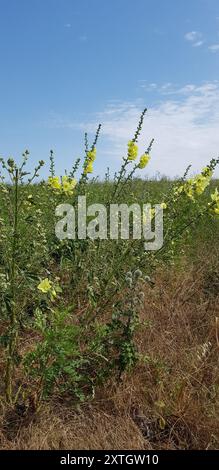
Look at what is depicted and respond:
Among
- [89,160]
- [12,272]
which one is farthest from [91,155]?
[12,272]

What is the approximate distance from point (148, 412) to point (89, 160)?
224 cm

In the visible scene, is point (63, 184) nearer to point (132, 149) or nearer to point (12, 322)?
point (132, 149)

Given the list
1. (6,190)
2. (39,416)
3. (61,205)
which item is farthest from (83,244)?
(39,416)

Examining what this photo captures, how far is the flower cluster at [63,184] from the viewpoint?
3.79 m

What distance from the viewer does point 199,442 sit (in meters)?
2.40

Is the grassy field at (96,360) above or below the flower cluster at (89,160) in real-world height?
below

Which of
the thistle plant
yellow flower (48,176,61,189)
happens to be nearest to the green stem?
the thistle plant

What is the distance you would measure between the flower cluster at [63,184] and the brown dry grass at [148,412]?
51.3 inches

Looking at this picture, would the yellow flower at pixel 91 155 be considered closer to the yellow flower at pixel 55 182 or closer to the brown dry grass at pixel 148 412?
the yellow flower at pixel 55 182

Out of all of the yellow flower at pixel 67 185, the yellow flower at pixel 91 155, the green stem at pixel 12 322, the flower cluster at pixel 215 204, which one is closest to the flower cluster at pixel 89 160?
the yellow flower at pixel 91 155

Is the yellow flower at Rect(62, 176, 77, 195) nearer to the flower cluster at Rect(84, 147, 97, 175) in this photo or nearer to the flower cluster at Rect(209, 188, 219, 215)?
the flower cluster at Rect(84, 147, 97, 175)

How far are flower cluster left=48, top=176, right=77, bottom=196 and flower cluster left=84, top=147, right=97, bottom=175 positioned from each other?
244mm

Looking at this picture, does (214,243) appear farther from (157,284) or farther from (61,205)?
(61,205)
